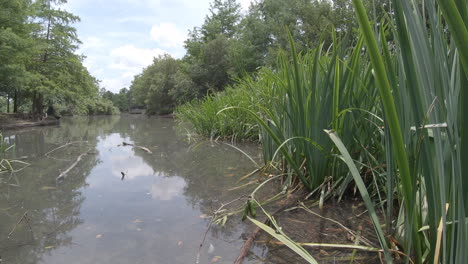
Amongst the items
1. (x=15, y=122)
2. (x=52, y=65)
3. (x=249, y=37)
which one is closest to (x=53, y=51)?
(x=52, y=65)

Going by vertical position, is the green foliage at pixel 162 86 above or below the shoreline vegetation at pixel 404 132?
above

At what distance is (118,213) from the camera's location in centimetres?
152

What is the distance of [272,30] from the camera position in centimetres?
1603

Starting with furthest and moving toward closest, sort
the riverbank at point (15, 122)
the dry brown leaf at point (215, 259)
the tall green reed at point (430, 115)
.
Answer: the riverbank at point (15, 122)
the dry brown leaf at point (215, 259)
the tall green reed at point (430, 115)

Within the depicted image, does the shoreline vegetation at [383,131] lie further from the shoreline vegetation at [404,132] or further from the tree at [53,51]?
the tree at [53,51]

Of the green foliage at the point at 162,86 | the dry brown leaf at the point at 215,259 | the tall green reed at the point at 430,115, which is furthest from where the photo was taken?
the green foliage at the point at 162,86

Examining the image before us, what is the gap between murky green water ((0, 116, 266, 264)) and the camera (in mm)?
1096

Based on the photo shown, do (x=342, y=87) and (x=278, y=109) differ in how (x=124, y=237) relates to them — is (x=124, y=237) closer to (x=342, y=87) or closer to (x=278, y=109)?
(x=342, y=87)

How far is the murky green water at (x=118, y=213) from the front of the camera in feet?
3.59

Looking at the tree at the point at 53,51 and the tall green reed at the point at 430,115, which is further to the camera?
the tree at the point at 53,51

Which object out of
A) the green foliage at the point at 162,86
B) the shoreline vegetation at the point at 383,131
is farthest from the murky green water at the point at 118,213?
the green foliage at the point at 162,86

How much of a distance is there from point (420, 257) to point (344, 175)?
80 cm

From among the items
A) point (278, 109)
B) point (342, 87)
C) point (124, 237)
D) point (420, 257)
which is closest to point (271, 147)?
point (278, 109)

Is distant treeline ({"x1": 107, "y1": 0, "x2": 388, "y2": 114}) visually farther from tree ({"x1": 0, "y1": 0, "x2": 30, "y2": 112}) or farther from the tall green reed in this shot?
the tall green reed
